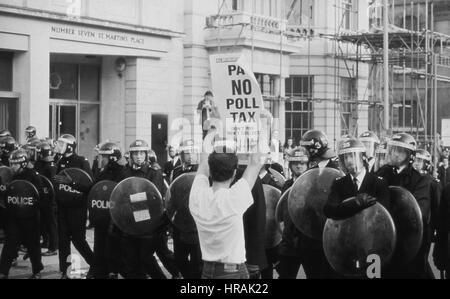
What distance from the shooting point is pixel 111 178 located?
1077 centimetres

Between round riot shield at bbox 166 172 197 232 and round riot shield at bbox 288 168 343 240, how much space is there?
154cm

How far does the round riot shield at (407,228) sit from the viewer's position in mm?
7434

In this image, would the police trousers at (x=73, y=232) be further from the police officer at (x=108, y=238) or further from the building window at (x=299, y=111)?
the building window at (x=299, y=111)

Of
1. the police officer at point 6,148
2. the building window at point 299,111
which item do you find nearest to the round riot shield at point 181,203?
the police officer at point 6,148

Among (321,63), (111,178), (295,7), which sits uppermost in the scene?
(295,7)

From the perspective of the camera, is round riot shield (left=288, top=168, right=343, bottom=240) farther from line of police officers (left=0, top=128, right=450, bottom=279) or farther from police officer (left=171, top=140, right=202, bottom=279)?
police officer (left=171, top=140, right=202, bottom=279)

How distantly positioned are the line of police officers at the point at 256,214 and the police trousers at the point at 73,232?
0.04ft

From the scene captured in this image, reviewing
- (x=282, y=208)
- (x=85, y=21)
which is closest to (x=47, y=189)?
(x=282, y=208)

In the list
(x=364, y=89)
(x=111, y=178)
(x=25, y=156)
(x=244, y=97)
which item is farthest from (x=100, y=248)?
(x=364, y=89)

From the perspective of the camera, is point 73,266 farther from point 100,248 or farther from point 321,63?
point 321,63

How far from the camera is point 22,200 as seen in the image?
1117cm

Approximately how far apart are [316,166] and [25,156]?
189 inches

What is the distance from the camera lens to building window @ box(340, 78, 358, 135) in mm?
33875

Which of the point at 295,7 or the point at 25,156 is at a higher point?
the point at 295,7
